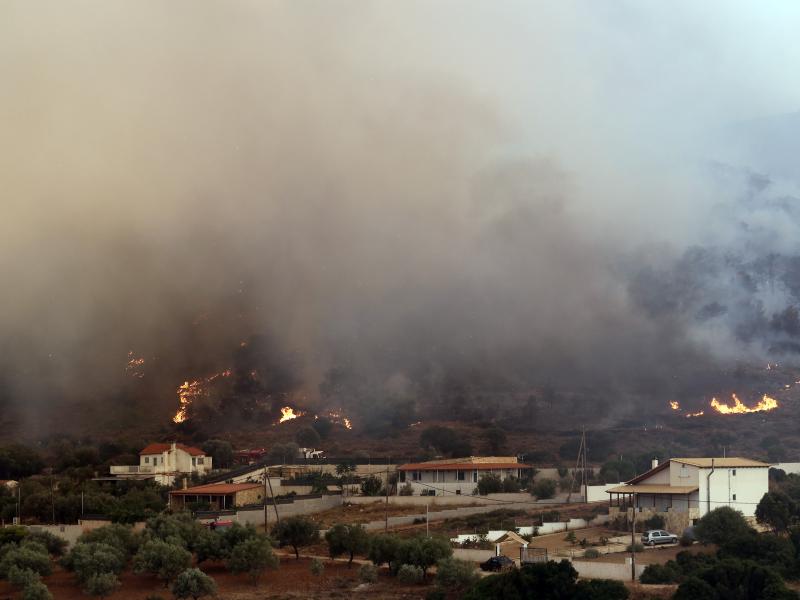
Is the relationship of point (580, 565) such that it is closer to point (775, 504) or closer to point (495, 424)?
point (775, 504)

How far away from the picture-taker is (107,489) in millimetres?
92000

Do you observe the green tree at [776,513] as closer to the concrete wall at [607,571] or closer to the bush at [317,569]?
the concrete wall at [607,571]

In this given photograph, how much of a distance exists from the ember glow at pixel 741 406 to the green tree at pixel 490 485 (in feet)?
166

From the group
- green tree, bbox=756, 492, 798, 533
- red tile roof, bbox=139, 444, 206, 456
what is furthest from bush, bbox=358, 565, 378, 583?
red tile roof, bbox=139, 444, 206, 456

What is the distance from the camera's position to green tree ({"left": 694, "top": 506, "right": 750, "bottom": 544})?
59.3 metres

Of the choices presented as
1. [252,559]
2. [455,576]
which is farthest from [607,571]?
[252,559]

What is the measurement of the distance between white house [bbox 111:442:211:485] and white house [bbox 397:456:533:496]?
918 inches

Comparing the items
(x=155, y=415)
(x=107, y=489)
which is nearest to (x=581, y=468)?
(x=107, y=489)

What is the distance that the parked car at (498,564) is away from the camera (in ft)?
191

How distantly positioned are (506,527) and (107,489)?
1523 inches

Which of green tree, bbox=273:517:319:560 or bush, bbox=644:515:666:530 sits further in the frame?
bush, bbox=644:515:666:530

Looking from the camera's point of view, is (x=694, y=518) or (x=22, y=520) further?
(x=22, y=520)

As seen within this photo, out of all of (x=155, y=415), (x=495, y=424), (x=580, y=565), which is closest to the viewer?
(x=580, y=565)

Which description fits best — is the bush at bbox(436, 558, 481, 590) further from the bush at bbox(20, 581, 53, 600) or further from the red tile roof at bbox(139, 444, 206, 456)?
the red tile roof at bbox(139, 444, 206, 456)
